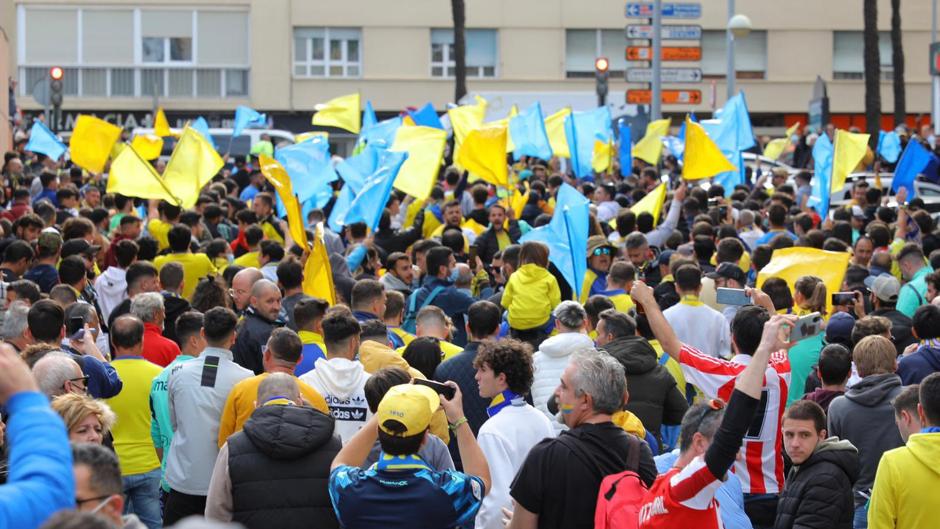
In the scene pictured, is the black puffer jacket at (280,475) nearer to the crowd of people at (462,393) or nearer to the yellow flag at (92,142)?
the crowd of people at (462,393)

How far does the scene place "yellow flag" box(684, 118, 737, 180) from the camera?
16.8 m

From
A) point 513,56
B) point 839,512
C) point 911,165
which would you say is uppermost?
point 513,56

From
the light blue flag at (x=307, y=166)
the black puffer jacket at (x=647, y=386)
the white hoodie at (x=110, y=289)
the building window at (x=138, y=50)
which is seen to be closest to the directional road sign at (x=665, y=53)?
the light blue flag at (x=307, y=166)

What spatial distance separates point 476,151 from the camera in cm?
Answer: 1561

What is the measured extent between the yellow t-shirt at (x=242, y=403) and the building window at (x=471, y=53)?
4076 cm

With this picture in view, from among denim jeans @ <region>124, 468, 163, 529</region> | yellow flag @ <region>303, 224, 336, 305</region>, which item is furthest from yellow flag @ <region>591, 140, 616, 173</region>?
denim jeans @ <region>124, 468, 163, 529</region>

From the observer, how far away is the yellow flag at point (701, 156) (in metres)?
16.8

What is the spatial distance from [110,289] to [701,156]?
27.3 feet

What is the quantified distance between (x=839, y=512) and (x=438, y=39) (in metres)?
42.1

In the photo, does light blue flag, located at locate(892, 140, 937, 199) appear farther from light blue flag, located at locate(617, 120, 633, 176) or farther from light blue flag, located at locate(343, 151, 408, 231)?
light blue flag, located at locate(343, 151, 408, 231)

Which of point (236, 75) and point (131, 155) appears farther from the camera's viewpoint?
point (236, 75)

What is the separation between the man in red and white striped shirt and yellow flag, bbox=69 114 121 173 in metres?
12.7

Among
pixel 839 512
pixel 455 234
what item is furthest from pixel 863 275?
pixel 839 512

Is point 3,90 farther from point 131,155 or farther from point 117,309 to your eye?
point 117,309
